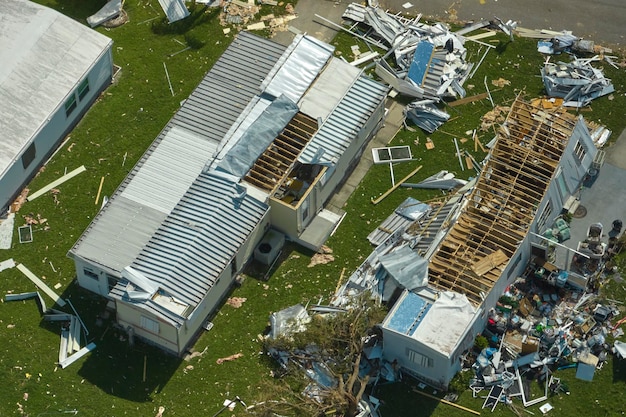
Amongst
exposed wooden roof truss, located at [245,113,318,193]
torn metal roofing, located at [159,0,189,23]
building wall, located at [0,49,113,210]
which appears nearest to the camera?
exposed wooden roof truss, located at [245,113,318,193]

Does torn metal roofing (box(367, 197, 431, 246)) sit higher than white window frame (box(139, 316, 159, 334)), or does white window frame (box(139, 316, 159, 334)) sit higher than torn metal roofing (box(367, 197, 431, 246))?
torn metal roofing (box(367, 197, 431, 246))

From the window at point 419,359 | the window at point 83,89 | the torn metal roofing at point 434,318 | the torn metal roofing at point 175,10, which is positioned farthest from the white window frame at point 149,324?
the torn metal roofing at point 175,10

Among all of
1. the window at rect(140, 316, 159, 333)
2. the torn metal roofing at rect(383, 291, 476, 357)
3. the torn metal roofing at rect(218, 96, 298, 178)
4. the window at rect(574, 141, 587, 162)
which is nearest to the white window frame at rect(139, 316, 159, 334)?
the window at rect(140, 316, 159, 333)

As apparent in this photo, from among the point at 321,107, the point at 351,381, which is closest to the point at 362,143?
the point at 321,107

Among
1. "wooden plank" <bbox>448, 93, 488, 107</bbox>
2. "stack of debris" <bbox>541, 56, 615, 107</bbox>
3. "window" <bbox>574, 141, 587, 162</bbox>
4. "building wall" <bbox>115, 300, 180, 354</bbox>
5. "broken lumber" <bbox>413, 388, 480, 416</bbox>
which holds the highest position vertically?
"stack of debris" <bbox>541, 56, 615, 107</bbox>

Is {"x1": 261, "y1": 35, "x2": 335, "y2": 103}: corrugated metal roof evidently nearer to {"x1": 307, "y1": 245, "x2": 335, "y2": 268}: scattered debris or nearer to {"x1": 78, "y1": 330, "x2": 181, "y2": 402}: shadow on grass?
{"x1": 307, "y1": 245, "x2": 335, "y2": 268}: scattered debris

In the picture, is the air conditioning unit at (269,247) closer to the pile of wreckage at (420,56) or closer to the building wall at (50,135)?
the pile of wreckage at (420,56)

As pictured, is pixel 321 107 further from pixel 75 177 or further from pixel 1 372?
pixel 1 372

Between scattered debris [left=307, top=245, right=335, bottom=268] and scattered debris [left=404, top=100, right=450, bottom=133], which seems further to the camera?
scattered debris [left=404, top=100, right=450, bottom=133]
